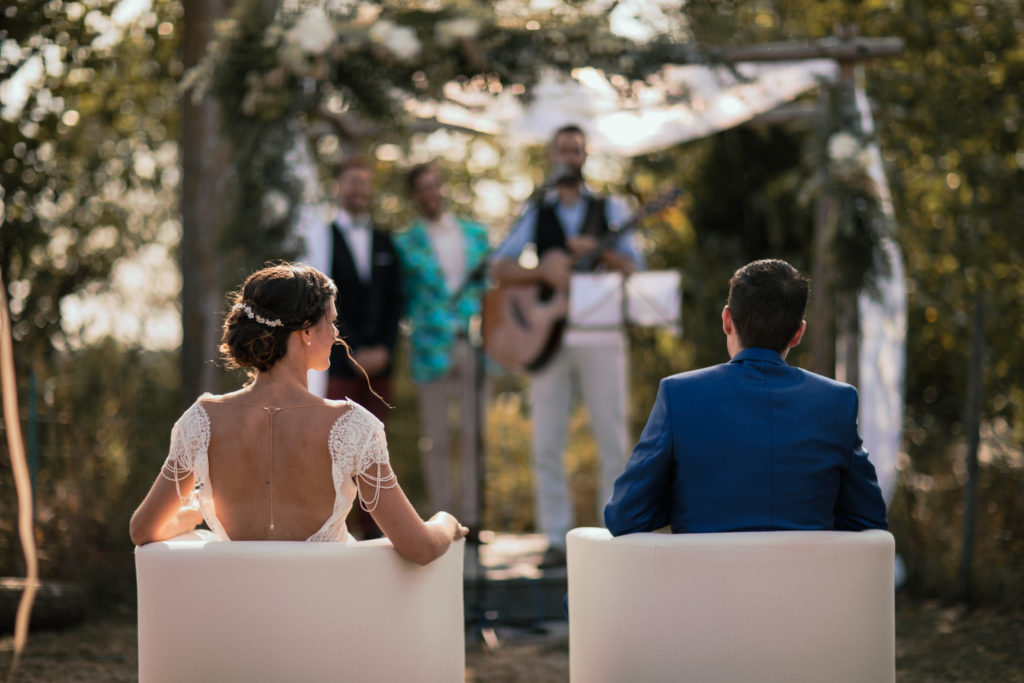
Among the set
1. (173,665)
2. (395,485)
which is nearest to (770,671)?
(395,485)

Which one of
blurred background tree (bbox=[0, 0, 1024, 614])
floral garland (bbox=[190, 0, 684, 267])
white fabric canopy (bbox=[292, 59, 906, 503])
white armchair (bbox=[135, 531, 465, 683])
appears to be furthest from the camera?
blurred background tree (bbox=[0, 0, 1024, 614])

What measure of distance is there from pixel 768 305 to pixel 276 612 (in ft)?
4.28

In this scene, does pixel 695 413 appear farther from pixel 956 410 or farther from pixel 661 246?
pixel 661 246

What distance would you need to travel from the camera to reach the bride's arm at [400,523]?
2727mm

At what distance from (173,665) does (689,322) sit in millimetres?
5821

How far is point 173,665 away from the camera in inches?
107

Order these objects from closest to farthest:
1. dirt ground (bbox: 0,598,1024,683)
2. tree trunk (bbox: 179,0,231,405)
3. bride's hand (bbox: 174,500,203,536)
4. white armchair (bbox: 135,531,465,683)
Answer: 1. white armchair (bbox: 135,531,465,683)
2. bride's hand (bbox: 174,500,203,536)
3. dirt ground (bbox: 0,598,1024,683)
4. tree trunk (bbox: 179,0,231,405)

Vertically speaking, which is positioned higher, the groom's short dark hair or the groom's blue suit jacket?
the groom's short dark hair

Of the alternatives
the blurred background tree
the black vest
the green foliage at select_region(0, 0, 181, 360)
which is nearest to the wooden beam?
the blurred background tree

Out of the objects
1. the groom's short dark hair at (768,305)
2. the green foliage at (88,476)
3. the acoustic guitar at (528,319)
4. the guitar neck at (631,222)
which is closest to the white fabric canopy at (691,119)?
the guitar neck at (631,222)

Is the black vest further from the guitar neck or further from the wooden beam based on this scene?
the wooden beam

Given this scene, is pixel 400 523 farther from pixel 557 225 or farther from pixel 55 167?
→ pixel 55 167

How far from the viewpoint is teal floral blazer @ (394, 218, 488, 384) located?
618 centimetres

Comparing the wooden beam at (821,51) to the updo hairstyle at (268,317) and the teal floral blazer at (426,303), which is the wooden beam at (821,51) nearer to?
the teal floral blazer at (426,303)
